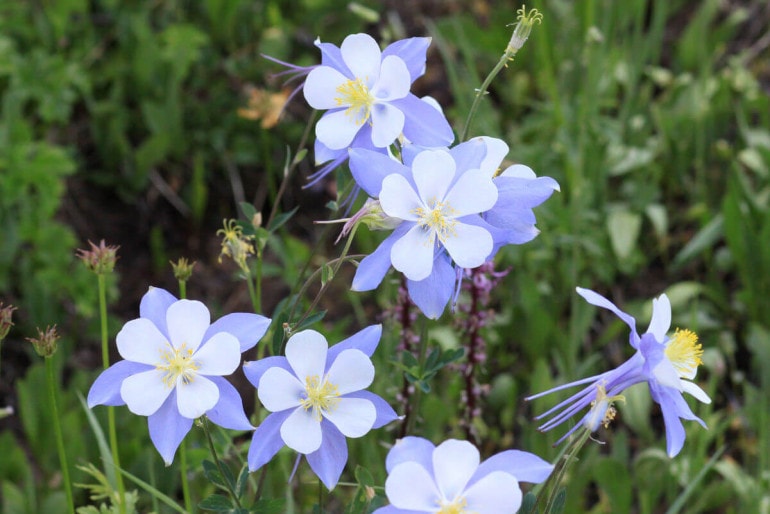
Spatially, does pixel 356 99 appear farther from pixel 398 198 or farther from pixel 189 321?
pixel 189 321

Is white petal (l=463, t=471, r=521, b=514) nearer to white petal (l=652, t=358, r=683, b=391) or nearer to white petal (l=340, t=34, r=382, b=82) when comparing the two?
white petal (l=652, t=358, r=683, b=391)

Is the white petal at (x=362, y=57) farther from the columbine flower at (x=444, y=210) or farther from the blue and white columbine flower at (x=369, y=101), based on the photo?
the columbine flower at (x=444, y=210)

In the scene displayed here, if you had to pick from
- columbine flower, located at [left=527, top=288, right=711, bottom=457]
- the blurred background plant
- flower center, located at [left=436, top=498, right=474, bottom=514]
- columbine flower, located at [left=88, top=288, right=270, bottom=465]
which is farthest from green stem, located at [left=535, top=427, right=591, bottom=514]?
the blurred background plant

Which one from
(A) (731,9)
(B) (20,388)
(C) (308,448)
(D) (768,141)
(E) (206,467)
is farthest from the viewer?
(A) (731,9)

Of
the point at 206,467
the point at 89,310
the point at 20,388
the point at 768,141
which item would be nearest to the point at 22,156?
the point at 89,310

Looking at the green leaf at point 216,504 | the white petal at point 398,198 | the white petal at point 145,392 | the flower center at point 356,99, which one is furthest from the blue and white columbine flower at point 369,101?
the green leaf at point 216,504

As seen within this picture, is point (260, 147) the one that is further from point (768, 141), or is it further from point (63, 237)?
point (768, 141)

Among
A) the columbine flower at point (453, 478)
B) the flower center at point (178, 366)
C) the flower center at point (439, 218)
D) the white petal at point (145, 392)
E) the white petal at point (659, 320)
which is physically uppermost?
the flower center at point (439, 218)
